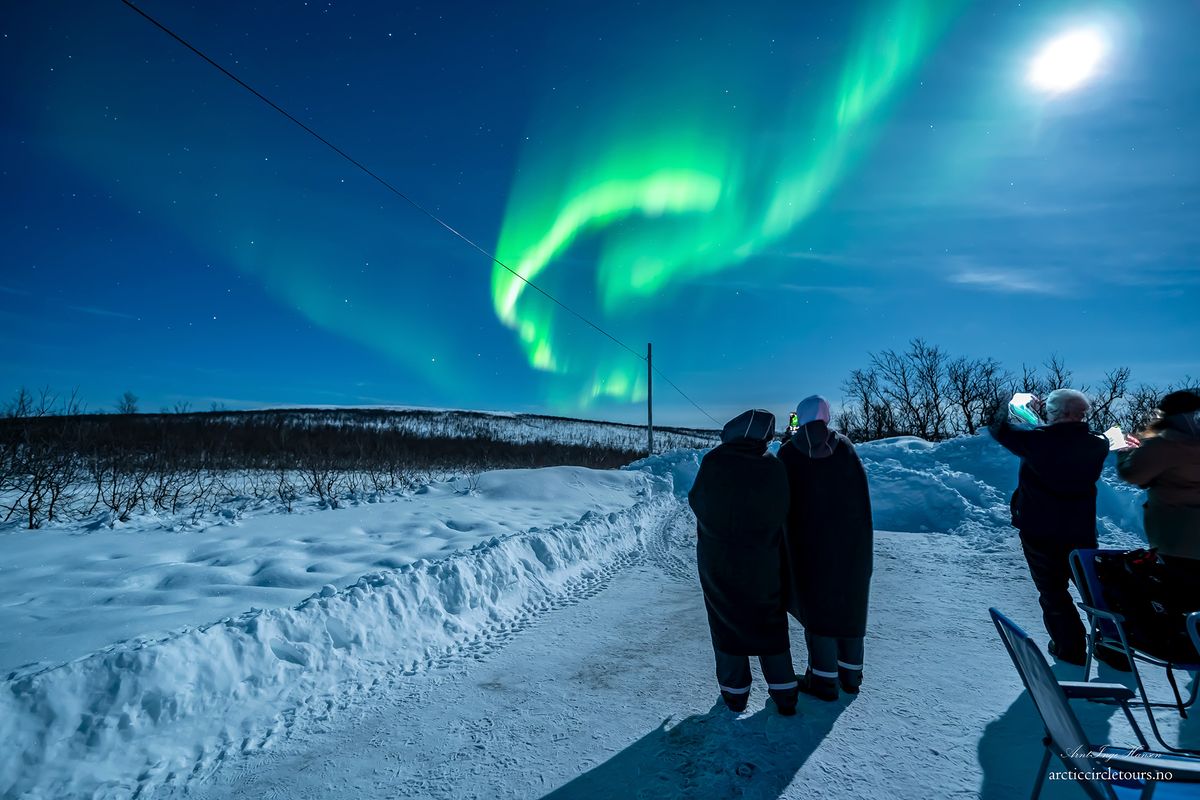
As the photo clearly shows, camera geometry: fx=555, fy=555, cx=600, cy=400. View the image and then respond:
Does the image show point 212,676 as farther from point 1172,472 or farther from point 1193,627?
point 1172,472

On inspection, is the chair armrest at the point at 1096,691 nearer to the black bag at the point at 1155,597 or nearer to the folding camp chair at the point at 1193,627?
the folding camp chair at the point at 1193,627

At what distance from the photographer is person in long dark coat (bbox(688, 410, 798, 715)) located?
3359mm

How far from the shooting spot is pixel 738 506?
3.36m

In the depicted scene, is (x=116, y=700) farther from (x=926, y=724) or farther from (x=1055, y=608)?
(x=1055, y=608)

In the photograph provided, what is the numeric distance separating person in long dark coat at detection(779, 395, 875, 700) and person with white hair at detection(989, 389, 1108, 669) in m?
1.41

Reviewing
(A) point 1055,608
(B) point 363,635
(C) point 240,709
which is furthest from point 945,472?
(C) point 240,709

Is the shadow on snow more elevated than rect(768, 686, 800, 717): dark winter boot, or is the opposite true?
rect(768, 686, 800, 717): dark winter boot

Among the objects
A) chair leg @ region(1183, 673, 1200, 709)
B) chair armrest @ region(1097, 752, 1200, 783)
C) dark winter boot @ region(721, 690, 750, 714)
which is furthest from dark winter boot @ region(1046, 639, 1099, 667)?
chair armrest @ region(1097, 752, 1200, 783)

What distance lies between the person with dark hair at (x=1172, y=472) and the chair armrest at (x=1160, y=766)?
252 cm

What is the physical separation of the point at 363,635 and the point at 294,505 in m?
8.94

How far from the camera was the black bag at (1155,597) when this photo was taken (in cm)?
322

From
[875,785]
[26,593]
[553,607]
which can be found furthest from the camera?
[553,607]

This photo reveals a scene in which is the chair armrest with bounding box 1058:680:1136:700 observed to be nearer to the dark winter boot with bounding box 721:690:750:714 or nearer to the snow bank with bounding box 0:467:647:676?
the dark winter boot with bounding box 721:690:750:714

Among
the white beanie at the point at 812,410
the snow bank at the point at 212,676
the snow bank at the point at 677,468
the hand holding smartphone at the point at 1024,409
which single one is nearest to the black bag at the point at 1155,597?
the hand holding smartphone at the point at 1024,409
